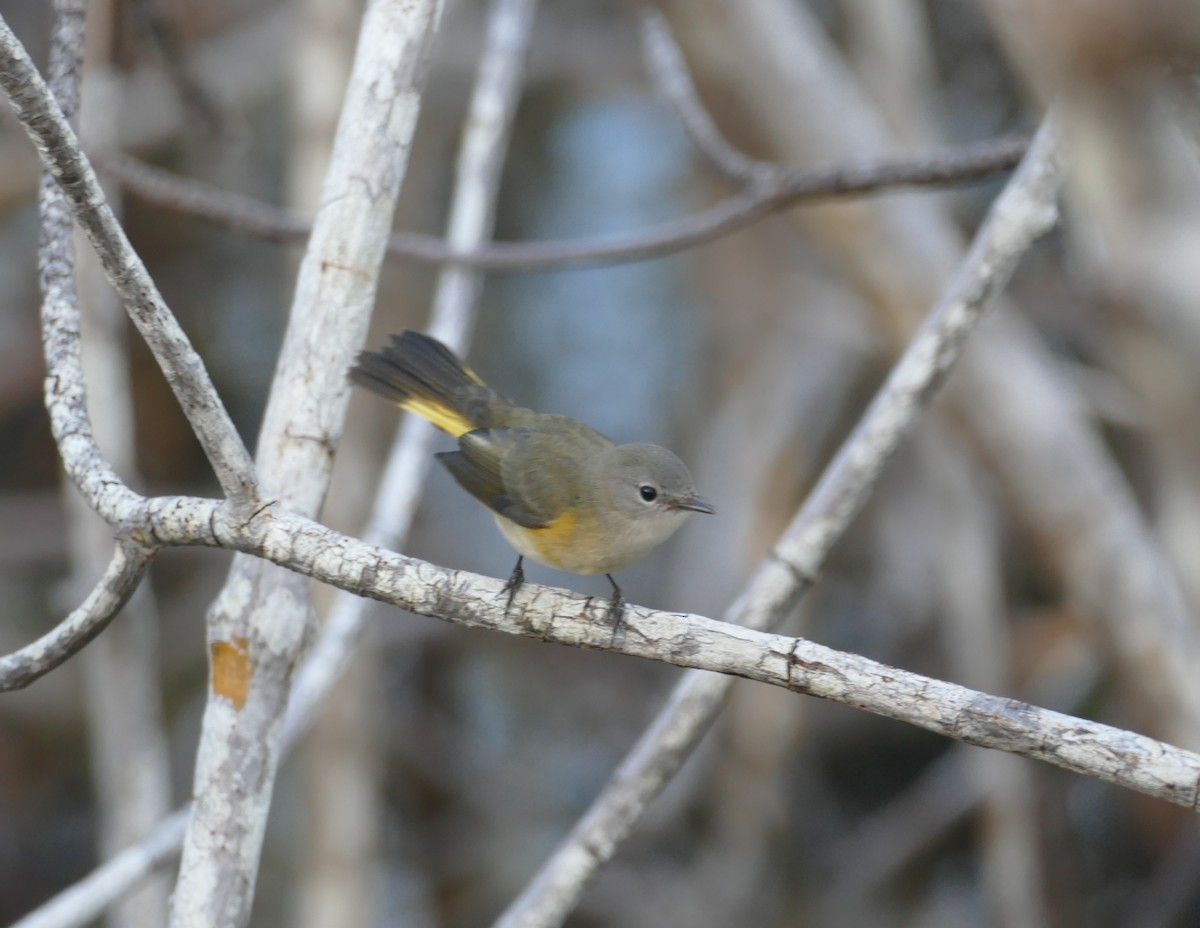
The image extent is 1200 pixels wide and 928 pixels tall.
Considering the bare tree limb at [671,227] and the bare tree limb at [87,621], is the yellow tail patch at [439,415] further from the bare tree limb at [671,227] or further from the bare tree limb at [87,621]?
the bare tree limb at [87,621]

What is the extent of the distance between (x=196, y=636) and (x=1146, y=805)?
379 cm

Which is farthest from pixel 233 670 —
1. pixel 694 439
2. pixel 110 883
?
pixel 694 439

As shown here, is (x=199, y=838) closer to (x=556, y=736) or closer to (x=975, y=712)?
(x=975, y=712)

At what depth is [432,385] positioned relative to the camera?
2.29 meters

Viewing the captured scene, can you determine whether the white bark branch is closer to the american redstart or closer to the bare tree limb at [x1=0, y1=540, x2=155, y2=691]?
the bare tree limb at [x1=0, y1=540, x2=155, y2=691]

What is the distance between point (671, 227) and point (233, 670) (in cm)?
158

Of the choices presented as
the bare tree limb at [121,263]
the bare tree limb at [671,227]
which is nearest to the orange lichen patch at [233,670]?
the bare tree limb at [121,263]

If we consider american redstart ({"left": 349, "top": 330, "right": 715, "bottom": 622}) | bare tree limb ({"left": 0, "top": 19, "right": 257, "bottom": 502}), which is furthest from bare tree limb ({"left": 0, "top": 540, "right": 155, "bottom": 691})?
american redstart ({"left": 349, "top": 330, "right": 715, "bottom": 622})

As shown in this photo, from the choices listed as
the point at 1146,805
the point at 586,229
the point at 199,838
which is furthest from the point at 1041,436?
the point at 586,229

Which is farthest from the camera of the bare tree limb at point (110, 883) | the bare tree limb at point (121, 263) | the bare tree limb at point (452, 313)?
the bare tree limb at point (452, 313)

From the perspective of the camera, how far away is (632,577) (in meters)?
5.75

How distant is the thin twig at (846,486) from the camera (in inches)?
76.5

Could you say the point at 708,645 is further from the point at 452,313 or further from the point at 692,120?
the point at 692,120

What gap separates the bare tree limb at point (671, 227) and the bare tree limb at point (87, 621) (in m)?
1.32
